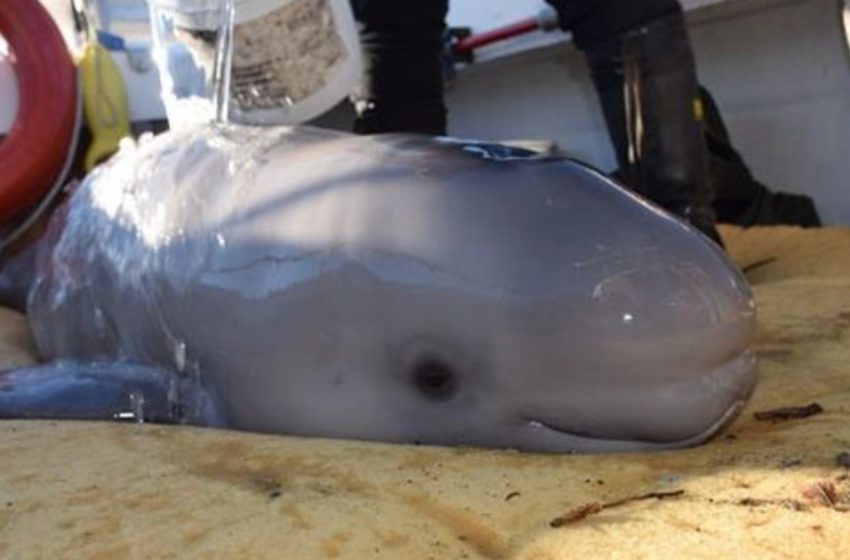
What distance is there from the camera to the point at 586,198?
6.33 feet

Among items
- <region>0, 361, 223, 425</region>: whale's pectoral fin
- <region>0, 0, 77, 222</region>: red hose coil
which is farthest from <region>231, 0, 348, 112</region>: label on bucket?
<region>0, 0, 77, 222</region>: red hose coil

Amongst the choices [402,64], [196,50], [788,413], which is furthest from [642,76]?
[788,413]

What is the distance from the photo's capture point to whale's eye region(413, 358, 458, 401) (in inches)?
77.4

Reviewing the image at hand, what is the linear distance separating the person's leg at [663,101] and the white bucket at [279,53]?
781 mm

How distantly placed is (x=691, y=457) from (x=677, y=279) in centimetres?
27

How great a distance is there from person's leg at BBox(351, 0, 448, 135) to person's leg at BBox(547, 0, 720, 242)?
62 cm

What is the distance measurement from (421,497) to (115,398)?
1047mm

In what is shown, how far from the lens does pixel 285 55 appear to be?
3576 mm

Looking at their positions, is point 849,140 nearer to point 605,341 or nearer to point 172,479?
point 605,341

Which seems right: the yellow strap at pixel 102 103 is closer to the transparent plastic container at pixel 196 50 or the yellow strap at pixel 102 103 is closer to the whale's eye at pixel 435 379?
the transparent plastic container at pixel 196 50

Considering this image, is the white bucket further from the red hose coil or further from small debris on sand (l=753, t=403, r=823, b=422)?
small debris on sand (l=753, t=403, r=823, b=422)

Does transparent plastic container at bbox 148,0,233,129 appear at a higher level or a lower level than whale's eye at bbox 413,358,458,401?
higher

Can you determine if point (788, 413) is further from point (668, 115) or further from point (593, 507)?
point (668, 115)

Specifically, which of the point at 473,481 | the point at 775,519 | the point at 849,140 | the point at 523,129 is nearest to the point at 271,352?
the point at 473,481
